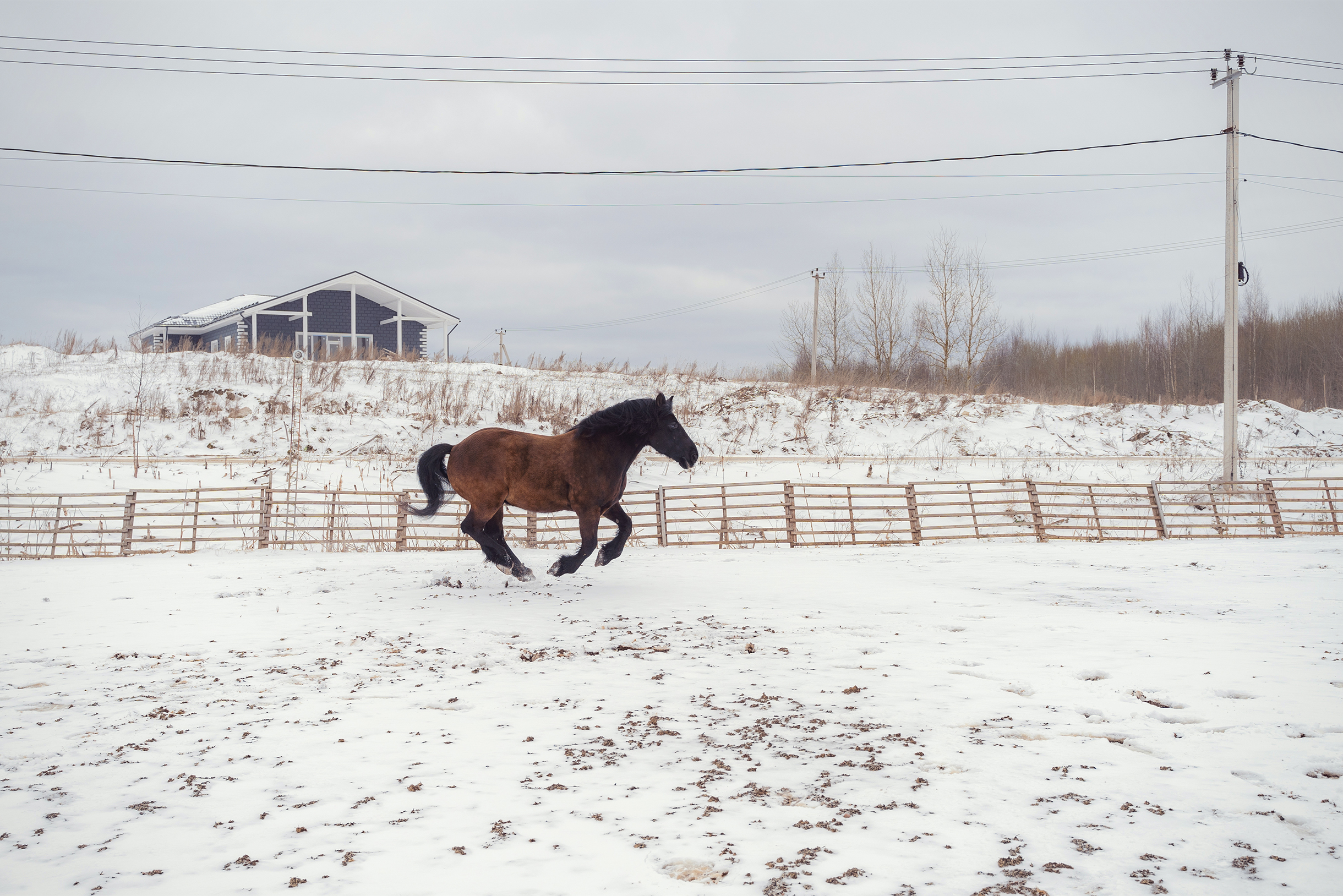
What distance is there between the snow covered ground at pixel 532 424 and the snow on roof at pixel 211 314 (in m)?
10.2

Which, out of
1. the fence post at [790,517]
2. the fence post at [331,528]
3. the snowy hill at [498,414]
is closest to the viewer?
the fence post at [331,528]

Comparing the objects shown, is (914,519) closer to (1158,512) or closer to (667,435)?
(1158,512)

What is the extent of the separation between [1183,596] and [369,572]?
9.18 meters

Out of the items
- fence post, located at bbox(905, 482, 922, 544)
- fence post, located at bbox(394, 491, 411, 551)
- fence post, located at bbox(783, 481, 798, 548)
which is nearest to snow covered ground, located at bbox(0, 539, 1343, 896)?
fence post, located at bbox(394, 491, 411, 551)

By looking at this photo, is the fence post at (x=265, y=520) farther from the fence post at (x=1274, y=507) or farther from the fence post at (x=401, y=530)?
the fence post at (x=1274, y=507)

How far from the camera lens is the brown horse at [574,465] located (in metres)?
8.35

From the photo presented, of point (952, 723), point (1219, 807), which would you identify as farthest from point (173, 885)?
point (1219, 807)

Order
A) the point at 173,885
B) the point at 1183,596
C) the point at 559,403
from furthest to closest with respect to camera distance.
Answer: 1. the point at 559,403
2. the point at 1183,596
3. the point at 173,885

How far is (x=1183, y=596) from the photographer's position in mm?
8547

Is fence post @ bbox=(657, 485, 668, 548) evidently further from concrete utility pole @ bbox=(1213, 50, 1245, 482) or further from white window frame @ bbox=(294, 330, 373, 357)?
white window frame @ bbox=(294, 330, 373, 357)

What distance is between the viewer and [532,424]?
2266cm

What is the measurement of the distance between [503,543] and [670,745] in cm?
512

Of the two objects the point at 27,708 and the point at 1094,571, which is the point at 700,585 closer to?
the point at 1094,571

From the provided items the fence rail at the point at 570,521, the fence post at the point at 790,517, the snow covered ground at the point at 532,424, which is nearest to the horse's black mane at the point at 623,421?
the fence rail at the point at 570,521
